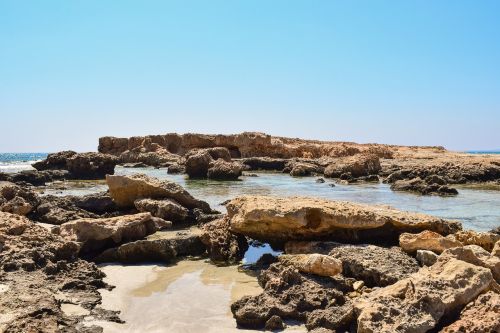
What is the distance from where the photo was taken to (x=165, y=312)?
5.05m

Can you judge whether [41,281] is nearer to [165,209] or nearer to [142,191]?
[165,209]

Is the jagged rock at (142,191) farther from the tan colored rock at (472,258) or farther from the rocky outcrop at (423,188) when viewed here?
the rocky outcrop at (423,188)

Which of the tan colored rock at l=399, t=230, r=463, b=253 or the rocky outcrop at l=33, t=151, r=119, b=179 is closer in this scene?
the tan colored rock at l=399, t=230, r=463, b=253

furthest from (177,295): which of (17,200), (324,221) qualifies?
(17,200)

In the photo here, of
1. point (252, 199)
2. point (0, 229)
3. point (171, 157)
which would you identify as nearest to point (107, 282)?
point (0, 229)

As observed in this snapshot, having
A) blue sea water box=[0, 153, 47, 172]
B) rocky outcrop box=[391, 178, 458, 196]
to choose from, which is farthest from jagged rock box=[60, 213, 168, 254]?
blue sea water box=[0, 153, 47, 172]

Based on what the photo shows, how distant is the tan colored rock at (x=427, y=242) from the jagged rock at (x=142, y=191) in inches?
190

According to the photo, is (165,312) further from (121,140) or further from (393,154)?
(121,140)

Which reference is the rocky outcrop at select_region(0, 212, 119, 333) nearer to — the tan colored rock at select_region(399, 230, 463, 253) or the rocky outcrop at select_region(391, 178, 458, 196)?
the tan colored rock at select_region(399, 230, 463, 253)

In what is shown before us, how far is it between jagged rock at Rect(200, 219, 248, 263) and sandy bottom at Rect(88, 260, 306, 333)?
10.2 inches

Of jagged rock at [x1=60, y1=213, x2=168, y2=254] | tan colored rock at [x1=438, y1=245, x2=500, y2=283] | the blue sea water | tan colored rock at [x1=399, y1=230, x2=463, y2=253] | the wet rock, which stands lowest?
the blue sea water

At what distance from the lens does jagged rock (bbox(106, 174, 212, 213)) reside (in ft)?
33.0

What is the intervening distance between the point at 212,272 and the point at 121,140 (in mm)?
47514

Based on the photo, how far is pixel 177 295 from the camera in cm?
562
